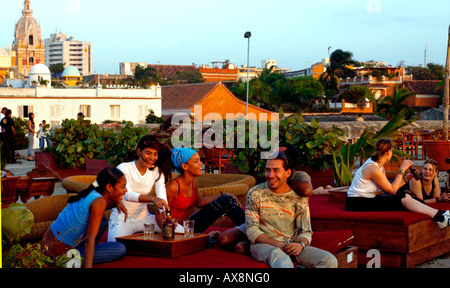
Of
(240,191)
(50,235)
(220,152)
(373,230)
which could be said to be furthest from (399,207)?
(220,152)

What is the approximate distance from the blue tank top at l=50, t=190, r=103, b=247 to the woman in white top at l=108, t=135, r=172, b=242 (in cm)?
72

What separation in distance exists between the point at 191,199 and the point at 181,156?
381 mm

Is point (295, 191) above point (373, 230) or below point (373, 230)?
above

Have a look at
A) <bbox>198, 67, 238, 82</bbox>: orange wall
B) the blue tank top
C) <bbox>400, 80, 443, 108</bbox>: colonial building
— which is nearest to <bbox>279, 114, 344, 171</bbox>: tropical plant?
the blue tank top

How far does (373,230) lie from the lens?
18.8ft

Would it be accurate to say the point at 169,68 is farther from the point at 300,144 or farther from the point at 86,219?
the point at 86,219

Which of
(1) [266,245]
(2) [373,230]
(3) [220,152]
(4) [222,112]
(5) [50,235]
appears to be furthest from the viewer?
(4) [222,112]

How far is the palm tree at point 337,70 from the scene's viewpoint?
70562 millimetres

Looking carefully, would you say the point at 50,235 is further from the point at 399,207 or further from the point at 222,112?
the point at 222,112

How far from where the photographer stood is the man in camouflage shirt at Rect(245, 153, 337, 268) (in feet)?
15.0

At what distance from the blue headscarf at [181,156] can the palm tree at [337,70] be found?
213 ft

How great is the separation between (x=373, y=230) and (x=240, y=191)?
1.49 m

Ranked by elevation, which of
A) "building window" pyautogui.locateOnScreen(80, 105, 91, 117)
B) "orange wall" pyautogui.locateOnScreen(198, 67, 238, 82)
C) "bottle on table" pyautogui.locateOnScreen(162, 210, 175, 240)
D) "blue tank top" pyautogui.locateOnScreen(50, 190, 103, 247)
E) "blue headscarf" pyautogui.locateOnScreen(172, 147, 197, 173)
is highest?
"orange wall" pyautogui.locateOnScreen(198, 67, 238, 82)

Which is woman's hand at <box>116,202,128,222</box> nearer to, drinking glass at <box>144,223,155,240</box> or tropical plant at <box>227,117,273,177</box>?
drinking glass at <box>144,223,155,240</box>
